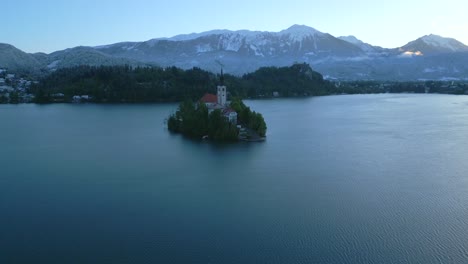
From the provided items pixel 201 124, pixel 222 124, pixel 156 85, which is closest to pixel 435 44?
pixel 156 85

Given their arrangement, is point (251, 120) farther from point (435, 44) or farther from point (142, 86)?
point (435, 44)

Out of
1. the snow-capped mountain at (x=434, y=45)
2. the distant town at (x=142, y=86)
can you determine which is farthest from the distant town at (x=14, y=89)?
the snow-capped mountain at (x=434, y=45)

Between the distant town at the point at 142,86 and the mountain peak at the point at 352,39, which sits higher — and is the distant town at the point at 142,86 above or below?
below

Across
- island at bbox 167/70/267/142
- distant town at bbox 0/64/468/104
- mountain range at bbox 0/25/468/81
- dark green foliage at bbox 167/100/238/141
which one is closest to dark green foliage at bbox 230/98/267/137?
island at bbox 167/70/267/142

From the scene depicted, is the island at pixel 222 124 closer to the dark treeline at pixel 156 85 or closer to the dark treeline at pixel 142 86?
the dark treeline at pixel 156 85

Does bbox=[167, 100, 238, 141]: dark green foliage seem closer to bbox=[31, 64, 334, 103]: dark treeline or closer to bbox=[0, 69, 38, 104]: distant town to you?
bbox=[31, 64, 334, 103]: dark treeline
